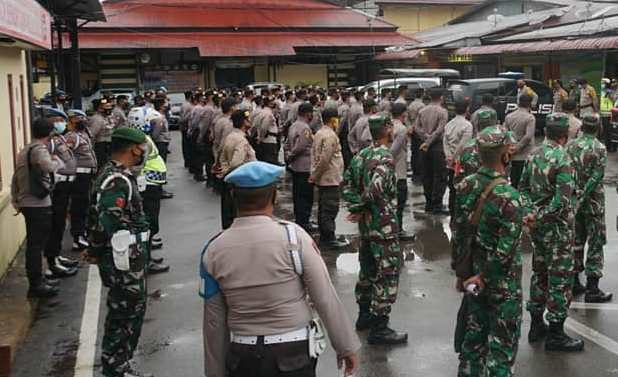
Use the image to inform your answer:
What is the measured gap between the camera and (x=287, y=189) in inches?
599

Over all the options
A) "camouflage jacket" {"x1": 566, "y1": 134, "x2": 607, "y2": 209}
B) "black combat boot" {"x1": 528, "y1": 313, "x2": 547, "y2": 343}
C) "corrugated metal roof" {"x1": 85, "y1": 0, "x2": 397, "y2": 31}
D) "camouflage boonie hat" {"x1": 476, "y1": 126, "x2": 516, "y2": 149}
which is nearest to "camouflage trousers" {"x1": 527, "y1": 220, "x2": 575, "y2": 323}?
"black combat boot" {"x1": 528, "y1": 313, "x2": 547, "y2": 343}

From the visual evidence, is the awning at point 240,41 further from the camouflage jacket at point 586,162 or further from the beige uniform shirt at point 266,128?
the camouflage jacket at point 586,162

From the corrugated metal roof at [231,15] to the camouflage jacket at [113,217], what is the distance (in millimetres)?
29181

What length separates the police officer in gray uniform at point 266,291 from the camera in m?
3.52

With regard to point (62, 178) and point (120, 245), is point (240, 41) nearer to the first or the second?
point (62, 178)

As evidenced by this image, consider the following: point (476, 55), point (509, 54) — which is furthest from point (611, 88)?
point (476, 55)

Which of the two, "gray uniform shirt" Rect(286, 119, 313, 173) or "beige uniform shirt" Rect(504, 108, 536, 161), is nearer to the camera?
"gray uniform shirt" Rect(286, 119, 313, 173)

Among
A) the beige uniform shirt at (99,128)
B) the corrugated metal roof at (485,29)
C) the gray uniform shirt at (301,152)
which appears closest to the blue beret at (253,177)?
the gray uniform shirt at (301,152)

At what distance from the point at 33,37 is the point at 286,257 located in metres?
6.85

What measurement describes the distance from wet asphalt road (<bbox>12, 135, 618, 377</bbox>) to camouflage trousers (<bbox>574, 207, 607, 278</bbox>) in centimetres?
41

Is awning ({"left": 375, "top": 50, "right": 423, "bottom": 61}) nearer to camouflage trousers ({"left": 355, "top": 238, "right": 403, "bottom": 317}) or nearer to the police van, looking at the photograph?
the police van

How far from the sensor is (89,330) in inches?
279

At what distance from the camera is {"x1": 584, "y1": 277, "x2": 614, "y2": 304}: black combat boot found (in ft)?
24.3

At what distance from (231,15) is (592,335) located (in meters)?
31.6
